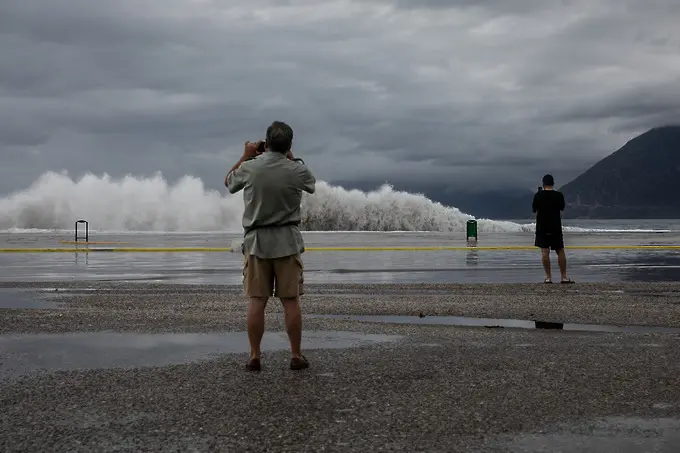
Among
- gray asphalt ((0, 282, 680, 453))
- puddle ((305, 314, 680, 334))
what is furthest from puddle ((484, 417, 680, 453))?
puddle ((305, 314, 680, 334))

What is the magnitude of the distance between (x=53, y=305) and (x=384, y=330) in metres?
5.20

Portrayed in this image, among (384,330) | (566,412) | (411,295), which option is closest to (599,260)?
(411,295)

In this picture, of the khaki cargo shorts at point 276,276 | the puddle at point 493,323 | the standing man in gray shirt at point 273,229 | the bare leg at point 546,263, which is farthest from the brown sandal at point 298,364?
the bare leg at point 546,263

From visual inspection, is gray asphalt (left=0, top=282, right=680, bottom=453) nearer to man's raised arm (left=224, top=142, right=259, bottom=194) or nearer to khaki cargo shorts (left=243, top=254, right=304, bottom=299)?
khaki cargo shorts (left=243, top=254, right=304, bottom=299)

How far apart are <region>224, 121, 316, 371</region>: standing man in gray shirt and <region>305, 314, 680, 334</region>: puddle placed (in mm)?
3093

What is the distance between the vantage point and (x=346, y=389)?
5621 millimetres

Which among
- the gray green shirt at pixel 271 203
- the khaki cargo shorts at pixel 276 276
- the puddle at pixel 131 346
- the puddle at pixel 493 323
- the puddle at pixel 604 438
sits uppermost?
the gray green shirt at pixel 271 203

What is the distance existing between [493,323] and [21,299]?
722cm

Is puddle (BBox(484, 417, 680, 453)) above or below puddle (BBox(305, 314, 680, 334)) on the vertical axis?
below

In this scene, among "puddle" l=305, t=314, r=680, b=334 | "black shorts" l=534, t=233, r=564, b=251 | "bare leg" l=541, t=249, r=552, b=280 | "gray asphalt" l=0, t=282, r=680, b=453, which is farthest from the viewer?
"black shorts" l=534, t=233, r=564, b=251

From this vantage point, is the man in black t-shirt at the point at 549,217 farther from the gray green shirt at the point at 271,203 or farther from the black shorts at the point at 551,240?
the gray green shirt at the point at 271,203

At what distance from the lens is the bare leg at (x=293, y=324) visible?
21.2ft

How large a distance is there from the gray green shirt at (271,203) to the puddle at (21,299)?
5.70 metres

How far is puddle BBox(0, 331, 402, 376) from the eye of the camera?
6680 millimetres
